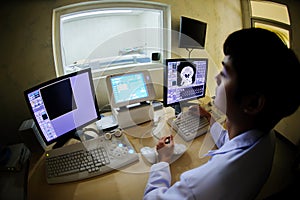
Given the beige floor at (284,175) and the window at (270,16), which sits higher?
the window at (270,16)

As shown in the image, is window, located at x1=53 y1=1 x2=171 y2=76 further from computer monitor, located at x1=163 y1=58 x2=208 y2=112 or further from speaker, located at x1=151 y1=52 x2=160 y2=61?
computer monitor, located at x1=163 y1=58 x2=208 y2=112

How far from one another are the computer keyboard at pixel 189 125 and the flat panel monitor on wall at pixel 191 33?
0.76 metres

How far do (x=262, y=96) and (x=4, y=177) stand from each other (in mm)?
1263

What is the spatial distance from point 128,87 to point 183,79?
43 cm

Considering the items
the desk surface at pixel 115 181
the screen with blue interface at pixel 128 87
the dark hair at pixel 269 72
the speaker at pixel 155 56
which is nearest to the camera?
the dark hair at pixel 269 72

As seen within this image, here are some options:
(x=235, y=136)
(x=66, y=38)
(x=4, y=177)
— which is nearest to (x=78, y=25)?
(x=66, y=38)

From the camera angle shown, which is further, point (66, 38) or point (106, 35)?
point (106, 35)

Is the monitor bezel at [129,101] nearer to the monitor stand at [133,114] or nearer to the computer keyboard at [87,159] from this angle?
the monitor stand at [133,114]

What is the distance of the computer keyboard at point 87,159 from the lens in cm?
88

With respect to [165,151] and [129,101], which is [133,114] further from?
[165,151]

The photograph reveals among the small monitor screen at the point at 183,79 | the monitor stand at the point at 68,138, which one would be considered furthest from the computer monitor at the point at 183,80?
the monitor stand at the point at 68,138

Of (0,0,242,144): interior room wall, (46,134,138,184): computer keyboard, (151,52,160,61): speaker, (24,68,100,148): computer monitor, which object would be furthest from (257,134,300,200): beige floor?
(0,0,242,144): interior room wall

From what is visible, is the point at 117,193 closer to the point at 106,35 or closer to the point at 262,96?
the point at 262,96

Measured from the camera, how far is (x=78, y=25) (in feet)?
5.55
